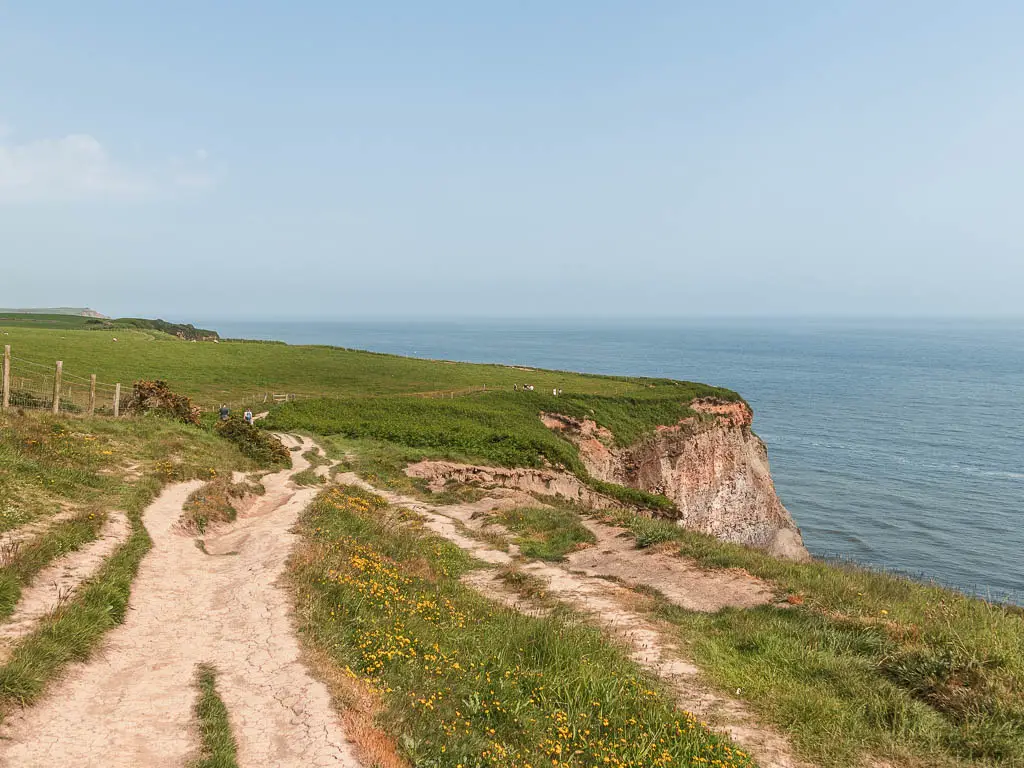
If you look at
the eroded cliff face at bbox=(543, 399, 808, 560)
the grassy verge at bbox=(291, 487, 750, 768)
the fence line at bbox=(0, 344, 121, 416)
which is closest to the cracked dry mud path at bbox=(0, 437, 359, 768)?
the grassy verge at bbox=(291, 487, 750, 768)

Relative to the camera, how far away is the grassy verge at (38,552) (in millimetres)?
9836

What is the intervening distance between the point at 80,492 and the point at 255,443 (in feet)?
47.1

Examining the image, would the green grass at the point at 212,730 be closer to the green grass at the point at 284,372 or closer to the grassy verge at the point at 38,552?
the grassy verge at the point at 38,552

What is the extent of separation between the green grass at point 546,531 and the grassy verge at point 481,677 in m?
5.50

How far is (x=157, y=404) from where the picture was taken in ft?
109

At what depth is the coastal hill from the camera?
25.9 ft

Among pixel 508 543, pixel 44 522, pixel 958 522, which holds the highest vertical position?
pixel 44 522

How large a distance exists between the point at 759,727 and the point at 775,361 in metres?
203

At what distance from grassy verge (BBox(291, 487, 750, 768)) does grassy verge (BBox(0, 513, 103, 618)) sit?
4.52m

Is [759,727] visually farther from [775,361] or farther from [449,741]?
[775,361]

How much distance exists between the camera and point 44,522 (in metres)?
13.7

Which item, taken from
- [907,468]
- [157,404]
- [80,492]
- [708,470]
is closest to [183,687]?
[80,492]

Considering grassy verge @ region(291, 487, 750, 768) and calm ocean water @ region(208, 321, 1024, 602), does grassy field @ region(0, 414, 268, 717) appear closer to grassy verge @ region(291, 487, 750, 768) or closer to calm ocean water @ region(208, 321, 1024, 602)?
grassy verge @ region(291, 487, 750, 768)

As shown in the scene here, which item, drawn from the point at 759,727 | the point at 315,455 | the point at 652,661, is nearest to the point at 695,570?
the point at 652,661
